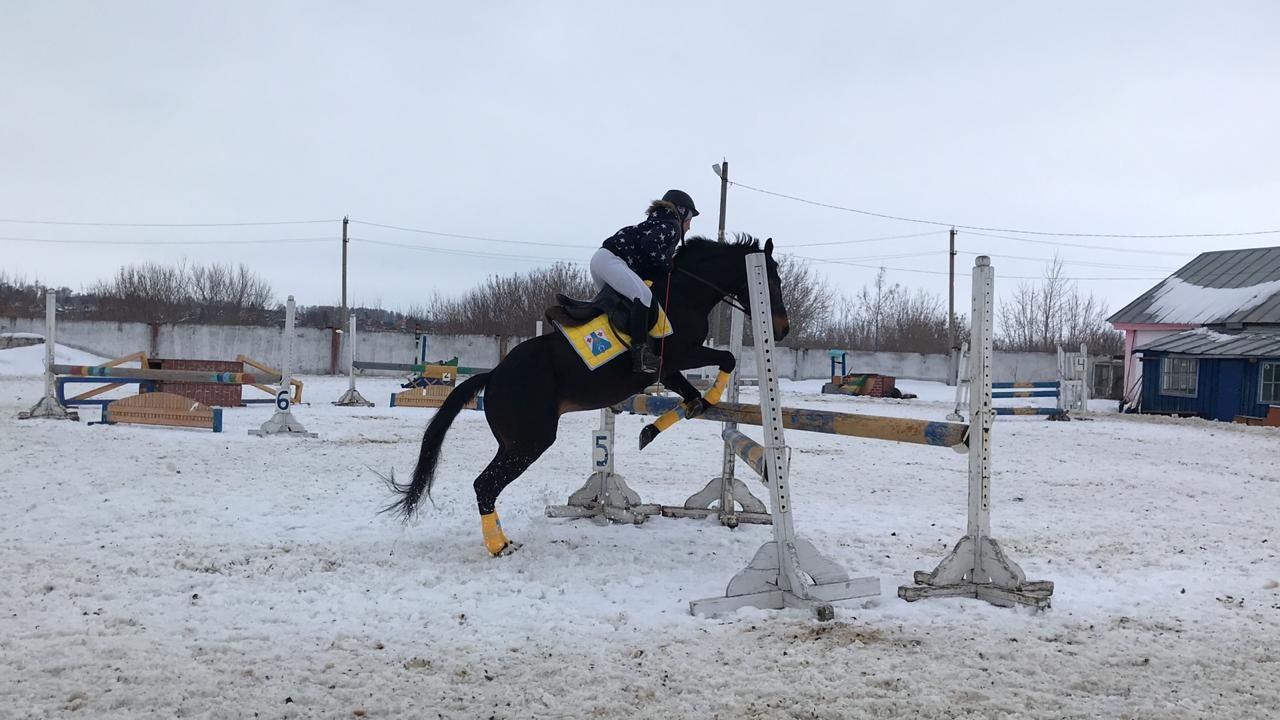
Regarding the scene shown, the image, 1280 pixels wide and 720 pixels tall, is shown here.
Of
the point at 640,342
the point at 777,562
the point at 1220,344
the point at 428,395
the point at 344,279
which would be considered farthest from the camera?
the point at 344,279

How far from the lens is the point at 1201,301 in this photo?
22203 mm

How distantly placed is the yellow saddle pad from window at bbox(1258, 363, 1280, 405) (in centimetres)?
1856

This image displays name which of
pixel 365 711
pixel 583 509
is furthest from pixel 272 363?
pixel 365 711

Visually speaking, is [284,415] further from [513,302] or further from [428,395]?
[513,302]

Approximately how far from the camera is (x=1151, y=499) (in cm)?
720

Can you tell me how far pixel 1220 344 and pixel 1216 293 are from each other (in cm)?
407

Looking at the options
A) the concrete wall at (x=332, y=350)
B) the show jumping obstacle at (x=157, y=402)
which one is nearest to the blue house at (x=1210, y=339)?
the concrete wall at (x=332, y=350)

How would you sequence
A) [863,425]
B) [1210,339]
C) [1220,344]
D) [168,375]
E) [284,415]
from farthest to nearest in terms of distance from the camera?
[1210,339] → [1220,344] → [168,375] → [284,415] → [863,425]

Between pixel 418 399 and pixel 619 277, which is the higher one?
pixel 619 277

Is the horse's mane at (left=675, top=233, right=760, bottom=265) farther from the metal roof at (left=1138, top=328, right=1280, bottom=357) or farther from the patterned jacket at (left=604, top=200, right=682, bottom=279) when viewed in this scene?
the metal roof at (left=1138, top=328, right=1280, bottom=357)

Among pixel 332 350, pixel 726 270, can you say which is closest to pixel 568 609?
pixel 726 270

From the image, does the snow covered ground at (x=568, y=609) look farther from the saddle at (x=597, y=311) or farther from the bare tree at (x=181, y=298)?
the bare tree at (x=181, y=298)

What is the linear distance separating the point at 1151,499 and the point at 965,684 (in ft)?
17.9

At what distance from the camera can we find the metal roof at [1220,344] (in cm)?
1800
